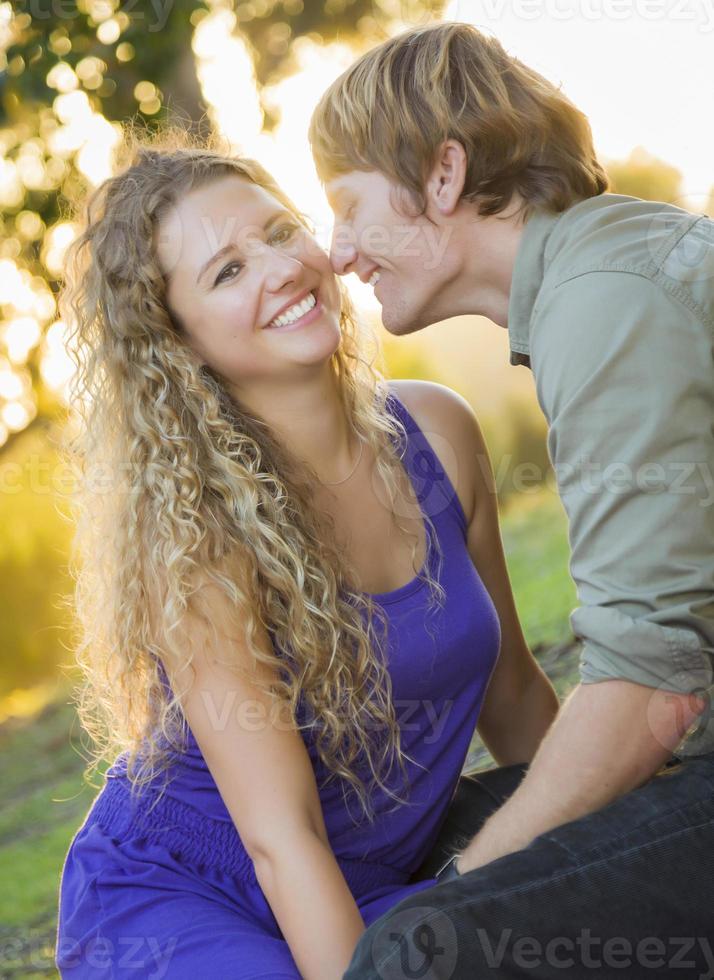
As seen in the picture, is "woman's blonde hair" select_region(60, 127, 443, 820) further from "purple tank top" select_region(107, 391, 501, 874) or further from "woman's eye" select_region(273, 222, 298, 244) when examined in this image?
"woman's eye" select_region(273, 222, 298, 244)

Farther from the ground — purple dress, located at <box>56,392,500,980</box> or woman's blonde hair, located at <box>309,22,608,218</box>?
woman's blonde hair, located at <box>309,22,608,218</box>

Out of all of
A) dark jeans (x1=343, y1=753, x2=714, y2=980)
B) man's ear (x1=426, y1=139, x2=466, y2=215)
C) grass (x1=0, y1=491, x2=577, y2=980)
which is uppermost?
man's ear (x1=426, y1=139, x2=466, y2=215)

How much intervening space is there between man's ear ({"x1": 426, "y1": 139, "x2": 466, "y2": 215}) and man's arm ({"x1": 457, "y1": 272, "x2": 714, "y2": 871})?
473mm

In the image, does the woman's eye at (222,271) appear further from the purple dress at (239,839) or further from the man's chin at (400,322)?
the purple dress at (239,839)

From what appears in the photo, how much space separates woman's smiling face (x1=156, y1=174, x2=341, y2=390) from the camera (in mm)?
2207

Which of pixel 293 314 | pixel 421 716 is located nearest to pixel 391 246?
pixel 293 314

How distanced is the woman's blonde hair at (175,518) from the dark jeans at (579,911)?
1.90 feet

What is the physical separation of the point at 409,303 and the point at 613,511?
773 mm

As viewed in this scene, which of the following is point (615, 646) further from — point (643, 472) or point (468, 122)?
point (468, 122)

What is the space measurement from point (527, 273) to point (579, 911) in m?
1.07

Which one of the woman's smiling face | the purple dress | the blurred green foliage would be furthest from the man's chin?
the blurred green foliage

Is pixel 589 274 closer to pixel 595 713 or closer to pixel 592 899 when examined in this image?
pixel 595 713

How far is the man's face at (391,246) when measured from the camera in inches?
84.7

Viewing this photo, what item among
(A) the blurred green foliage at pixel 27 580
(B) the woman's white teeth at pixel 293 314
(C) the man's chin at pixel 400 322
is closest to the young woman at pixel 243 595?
(B) the woman's white teeth at pixel 293 314
